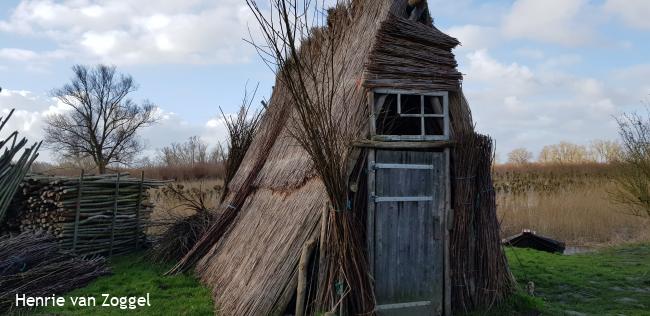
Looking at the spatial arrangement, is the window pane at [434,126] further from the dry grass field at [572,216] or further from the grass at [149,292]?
the dry grass field at [572,216]

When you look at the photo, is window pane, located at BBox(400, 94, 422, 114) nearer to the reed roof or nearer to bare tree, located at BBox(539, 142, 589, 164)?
the reed roof

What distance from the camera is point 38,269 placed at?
7.81 meters

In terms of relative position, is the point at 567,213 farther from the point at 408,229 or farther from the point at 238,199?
the point at 408,229

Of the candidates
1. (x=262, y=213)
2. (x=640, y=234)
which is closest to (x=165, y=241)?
(x=262, y=213)

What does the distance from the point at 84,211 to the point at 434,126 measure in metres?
7.33

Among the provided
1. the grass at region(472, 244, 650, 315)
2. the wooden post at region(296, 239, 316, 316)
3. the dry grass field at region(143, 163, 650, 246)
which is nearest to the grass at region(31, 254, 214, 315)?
the wooden post at region(296, 239, 316, 316)

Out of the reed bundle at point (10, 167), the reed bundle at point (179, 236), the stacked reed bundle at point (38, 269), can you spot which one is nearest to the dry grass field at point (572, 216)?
the reed bundle at point (179, 236)

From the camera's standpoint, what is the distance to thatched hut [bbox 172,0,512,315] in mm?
6062

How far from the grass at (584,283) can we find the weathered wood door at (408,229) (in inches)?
36.9

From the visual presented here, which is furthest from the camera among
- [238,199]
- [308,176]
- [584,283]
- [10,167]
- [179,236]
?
[179,236]

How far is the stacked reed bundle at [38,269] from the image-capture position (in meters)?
7.20

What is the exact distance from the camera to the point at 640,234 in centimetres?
1469

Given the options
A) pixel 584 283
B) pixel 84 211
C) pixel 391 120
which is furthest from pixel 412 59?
pixel 84 211

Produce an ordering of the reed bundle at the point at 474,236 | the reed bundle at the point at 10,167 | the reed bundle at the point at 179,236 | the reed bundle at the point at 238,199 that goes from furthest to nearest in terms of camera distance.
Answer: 1. the reed bundle at the point at 179,236
2. the reed bundle at the point at 238,199
3. the reed bundle at the point at 474,236
4. the reed bundle at the point at 10,167
